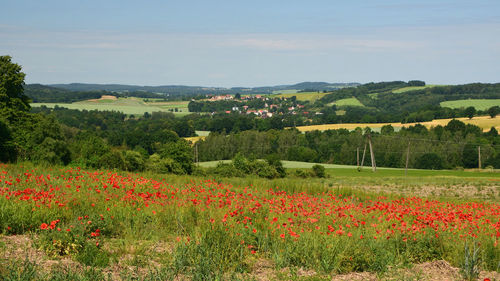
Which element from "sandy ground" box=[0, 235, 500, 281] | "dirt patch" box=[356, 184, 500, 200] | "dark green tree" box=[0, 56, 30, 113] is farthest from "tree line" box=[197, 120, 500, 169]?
"sandy ground" box=[0, 235, 500, 281]

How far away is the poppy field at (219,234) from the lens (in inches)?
288

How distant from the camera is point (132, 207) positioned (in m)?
10.3

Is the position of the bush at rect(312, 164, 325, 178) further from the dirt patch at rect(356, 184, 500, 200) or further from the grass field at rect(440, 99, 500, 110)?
the grass field at rect(440, 99, 500, 110)

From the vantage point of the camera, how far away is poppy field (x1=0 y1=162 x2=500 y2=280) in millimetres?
7309

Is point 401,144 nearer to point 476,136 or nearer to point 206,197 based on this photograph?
point 476,136

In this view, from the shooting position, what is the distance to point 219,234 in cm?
793

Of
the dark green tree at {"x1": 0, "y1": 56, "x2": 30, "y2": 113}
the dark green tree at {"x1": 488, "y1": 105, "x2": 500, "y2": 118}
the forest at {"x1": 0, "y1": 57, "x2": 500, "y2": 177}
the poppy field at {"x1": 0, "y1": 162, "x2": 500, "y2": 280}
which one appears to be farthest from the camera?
the dark green tree at {"x1": 488, "y1": 105, "x2": 500, "y2": 118}

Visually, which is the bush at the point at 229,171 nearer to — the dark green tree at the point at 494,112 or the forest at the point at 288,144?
the forest at the point at 288,144

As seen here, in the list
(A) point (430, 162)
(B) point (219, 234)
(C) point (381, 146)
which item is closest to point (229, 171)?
(B) point (219, 234)

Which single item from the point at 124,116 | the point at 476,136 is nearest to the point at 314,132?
the point at 476,136

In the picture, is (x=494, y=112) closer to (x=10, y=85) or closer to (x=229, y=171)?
(x=229, y=171)

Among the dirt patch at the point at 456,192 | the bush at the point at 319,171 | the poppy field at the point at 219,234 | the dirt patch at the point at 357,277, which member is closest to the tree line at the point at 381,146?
the bush at the point at 319,171

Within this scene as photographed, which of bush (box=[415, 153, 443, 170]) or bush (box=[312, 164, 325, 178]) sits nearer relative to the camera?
bush (box=[312, 164, 325, 178])

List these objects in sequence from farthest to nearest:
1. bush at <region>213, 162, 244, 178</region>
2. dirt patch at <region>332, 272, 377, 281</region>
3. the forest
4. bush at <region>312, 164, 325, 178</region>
Result: bush at <region>312, 164, 325, 178</region>
bush at <region>213, 162, 244, 178</region>
the forest
dirt patch at <region>332, 272, 377, 281</region>
